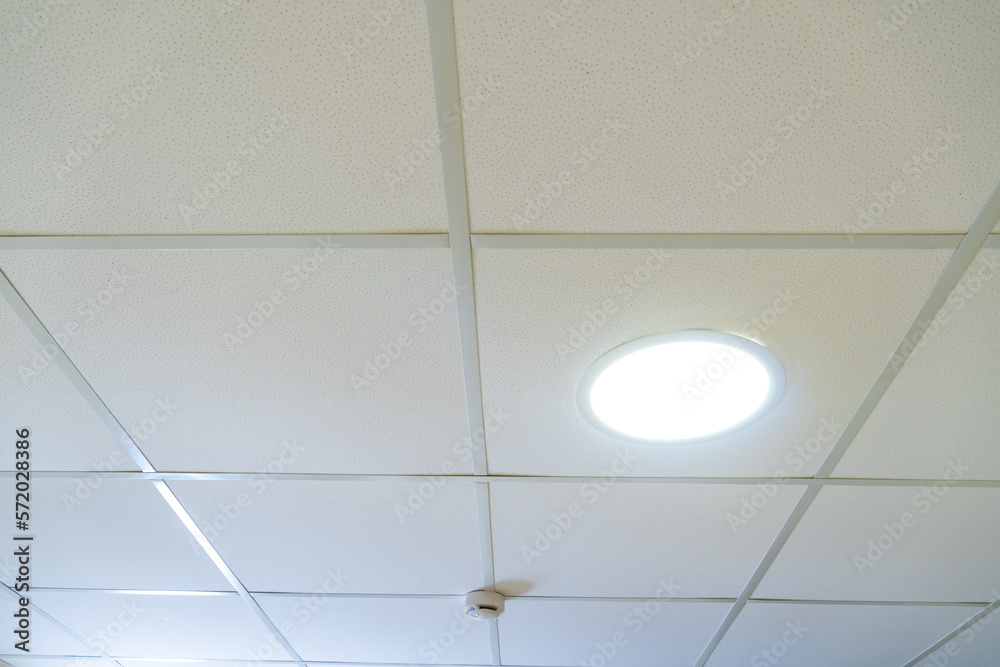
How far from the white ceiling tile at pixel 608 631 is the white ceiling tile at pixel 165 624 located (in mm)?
967

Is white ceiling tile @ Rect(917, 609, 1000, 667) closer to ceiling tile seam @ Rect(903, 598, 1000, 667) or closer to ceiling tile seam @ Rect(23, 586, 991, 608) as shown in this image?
ceiling tile seam @ Rect(903, 598, 1000, 667)

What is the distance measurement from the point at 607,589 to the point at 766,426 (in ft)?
3.10

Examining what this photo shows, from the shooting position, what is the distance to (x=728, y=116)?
0.97 m

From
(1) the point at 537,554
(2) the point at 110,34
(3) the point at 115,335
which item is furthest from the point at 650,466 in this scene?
(2) the point at 110,34

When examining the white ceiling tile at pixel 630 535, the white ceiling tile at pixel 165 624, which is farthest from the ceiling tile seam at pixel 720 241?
the white ceiling tile at pixel 165 624

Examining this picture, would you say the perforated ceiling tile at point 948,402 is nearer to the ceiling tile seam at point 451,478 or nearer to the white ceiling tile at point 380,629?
the ceiling tile seam at point 451,478

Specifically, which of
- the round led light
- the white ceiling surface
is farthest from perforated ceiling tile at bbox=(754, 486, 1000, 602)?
the round led light

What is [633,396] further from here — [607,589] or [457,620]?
[457,620]

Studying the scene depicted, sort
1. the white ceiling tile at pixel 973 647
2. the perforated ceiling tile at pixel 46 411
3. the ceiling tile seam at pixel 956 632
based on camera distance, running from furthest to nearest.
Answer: the white ceiling tile at pixel 973 647
the ceiling tile seam at pixel 956 632
the perforated ceiling tile at pixel 46 411

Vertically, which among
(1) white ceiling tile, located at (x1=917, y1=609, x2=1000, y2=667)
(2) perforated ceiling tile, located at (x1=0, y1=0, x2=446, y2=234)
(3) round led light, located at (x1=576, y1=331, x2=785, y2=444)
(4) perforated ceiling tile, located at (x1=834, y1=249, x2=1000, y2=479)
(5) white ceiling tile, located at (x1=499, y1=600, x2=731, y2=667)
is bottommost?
(1) white ceiling tile, located at (x1=917, y1=609, x2=1000, y2=667)

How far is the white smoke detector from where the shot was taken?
2176 millimetres

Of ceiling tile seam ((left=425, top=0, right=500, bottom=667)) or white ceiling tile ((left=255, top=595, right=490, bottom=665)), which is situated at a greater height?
ceiling tile seam ((left=425, top=0, right=500, bottom=667))

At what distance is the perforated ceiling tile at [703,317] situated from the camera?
1171mm

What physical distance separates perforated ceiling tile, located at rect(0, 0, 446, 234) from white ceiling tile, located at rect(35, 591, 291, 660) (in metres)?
1.66
